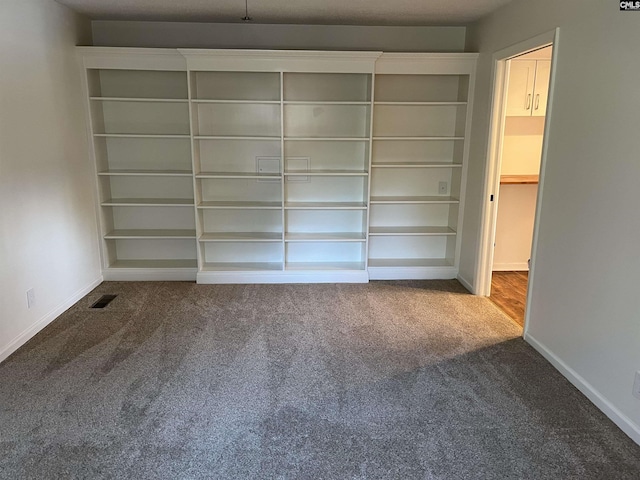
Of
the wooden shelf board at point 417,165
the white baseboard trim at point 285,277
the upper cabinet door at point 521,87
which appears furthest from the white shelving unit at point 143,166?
the upper cabinet door at point 521,87

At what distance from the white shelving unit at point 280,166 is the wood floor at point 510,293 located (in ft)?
1.62

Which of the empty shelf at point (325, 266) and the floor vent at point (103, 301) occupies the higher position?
the empty shelf at point (325, 266)

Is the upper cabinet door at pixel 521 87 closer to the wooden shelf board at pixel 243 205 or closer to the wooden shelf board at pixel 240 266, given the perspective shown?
the wooden shelf board at pixel 243 205

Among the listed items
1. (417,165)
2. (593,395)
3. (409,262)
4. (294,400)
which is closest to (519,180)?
(417,165)

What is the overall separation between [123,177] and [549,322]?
152 inches

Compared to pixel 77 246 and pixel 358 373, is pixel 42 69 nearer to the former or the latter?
pixel 77 246

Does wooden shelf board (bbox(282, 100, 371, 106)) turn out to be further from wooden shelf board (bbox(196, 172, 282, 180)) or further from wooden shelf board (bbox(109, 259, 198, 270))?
wooden shelf board (bbox(109, 259, 198, 270))

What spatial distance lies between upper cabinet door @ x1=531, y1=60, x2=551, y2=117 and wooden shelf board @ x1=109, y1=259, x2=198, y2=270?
11.7 ft

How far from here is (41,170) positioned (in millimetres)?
3297

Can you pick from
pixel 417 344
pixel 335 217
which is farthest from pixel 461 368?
pixel 335 217

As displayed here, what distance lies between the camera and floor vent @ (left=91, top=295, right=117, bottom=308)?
3789mm

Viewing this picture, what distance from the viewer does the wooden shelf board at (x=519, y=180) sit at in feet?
14.7

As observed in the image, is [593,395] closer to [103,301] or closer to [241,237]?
[241,237]

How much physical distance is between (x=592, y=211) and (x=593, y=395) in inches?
38.2
